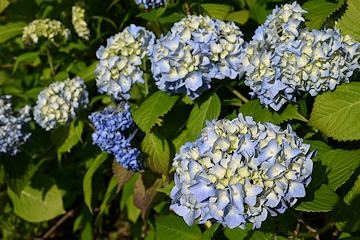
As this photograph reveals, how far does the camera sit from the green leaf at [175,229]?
6.74 ft

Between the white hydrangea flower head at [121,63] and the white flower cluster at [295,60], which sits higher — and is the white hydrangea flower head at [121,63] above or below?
below

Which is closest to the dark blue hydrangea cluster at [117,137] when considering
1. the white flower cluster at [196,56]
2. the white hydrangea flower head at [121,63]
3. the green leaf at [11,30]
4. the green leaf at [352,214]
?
the white hydrangea flower head at [121,63]

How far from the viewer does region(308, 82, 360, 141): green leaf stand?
1.62m

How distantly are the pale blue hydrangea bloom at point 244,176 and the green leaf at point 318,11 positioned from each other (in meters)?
0.88

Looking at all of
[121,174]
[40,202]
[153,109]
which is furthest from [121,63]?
[40,202]

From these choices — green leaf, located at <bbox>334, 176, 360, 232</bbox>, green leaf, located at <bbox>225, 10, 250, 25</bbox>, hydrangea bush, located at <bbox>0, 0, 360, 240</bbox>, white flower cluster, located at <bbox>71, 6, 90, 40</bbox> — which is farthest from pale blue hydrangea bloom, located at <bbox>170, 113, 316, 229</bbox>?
white flower cluster, located at <bbox>71, 6, 90, 40</bbox>

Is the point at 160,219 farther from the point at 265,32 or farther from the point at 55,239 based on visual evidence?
the point at 55,239

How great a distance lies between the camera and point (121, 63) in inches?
79.0

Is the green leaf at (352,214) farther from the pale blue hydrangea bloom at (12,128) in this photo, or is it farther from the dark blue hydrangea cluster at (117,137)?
the pale blue hydrangea bloom at (12,128)

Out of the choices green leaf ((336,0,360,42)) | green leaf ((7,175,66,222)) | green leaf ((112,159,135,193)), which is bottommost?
green leaf ((7,175,66,222))

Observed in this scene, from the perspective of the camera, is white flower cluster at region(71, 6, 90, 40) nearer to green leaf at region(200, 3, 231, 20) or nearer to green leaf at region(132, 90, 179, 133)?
green leaf at region(200, 3, 231, 20)

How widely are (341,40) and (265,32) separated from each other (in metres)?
0.39

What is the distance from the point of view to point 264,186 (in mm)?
1194

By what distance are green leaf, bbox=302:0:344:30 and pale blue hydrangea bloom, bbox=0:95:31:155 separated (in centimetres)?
242
